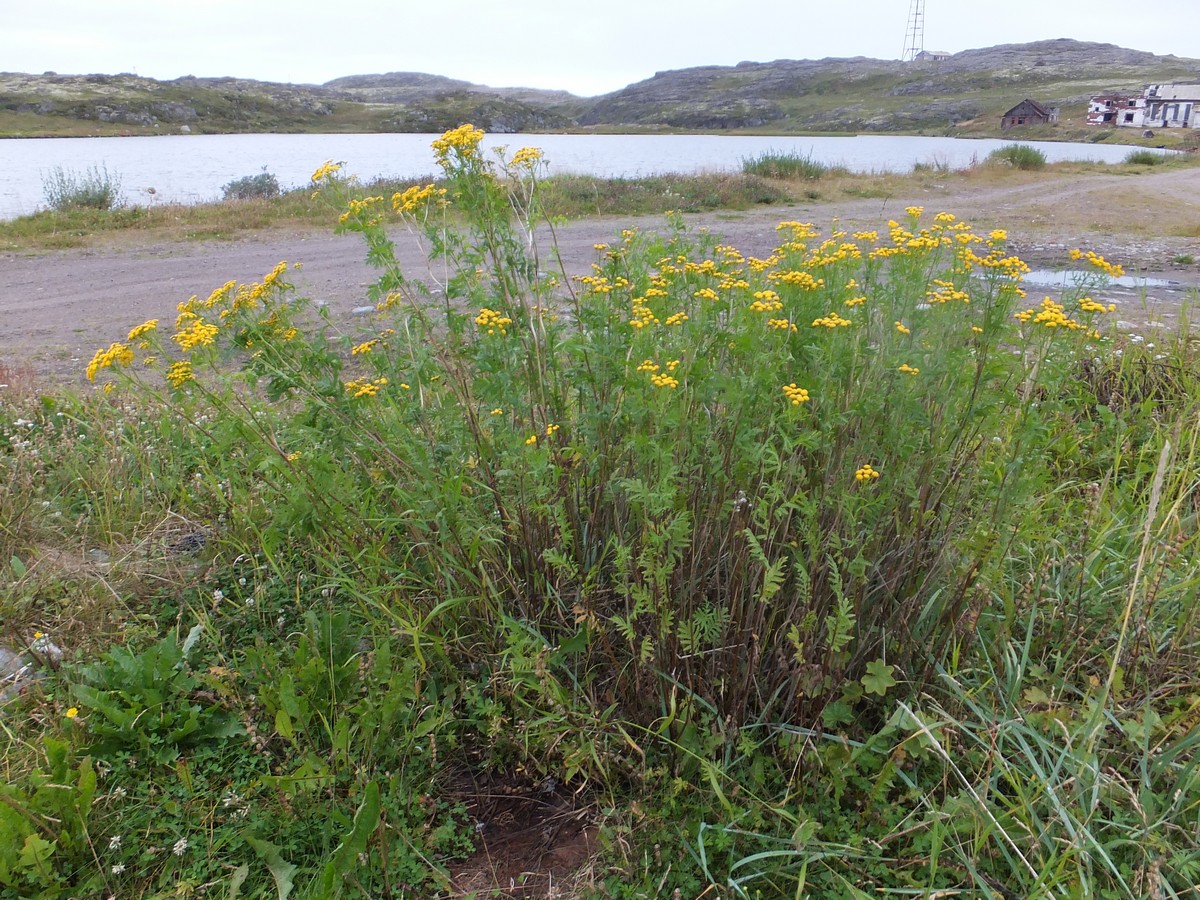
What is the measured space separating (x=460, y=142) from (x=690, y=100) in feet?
460

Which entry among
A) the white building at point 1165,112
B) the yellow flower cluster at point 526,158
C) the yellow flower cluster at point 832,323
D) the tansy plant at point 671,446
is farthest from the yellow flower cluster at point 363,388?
the white building at point 1165,112

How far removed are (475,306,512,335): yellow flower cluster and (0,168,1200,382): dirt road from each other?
1.89 meters

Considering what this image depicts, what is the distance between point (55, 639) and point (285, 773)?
1.14m

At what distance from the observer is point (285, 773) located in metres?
2.10

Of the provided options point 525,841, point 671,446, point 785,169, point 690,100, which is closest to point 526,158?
point 671,446

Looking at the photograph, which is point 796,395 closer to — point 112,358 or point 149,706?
point 112,358

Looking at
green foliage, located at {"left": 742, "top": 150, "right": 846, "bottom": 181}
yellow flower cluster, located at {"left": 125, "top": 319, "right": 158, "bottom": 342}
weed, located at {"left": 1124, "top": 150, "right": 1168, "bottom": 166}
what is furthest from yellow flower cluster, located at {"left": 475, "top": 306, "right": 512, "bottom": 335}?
weed, located at {"left": 1124, "top": 150, "right": 1168, "bottom": 166}

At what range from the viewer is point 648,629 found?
2125 mm

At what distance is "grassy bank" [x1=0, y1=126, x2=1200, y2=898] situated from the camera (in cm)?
181

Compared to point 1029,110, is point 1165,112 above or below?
below

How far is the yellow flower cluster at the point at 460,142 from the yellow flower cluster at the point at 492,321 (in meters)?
0.45

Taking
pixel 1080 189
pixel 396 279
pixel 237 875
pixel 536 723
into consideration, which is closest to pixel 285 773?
pixel 237 875

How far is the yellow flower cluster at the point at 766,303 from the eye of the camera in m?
1.95

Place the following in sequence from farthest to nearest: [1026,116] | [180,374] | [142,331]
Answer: [1026,116] < [142,331] < [180,374]
